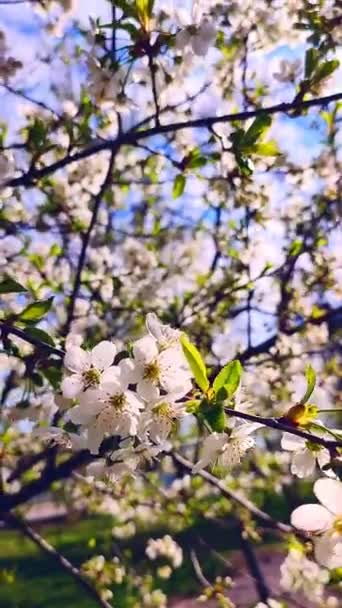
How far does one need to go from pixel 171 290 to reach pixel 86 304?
670 mm

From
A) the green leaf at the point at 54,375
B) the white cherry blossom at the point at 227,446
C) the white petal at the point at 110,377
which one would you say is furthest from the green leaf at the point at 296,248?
the white petal at the point at 110,377

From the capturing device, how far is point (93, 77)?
2.02 m

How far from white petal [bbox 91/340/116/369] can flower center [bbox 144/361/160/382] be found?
0.30ft

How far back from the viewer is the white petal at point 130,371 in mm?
1166

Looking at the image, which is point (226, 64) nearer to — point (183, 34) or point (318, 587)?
point (183, 34)

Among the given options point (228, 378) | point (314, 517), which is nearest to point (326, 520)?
→ point (314, 517)

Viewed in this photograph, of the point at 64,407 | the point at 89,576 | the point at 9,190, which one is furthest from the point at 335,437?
the point at 89,576

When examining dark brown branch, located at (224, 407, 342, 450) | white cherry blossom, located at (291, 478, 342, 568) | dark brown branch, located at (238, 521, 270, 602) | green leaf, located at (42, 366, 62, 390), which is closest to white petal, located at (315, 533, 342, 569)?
white cherry blossom, located at (291, 478, 342, 568)

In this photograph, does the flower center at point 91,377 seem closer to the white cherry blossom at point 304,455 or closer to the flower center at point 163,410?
the flower center at point 163,410

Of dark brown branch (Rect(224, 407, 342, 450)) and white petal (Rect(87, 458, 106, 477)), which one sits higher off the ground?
white petal (Rect(87, 458, 106, 477))

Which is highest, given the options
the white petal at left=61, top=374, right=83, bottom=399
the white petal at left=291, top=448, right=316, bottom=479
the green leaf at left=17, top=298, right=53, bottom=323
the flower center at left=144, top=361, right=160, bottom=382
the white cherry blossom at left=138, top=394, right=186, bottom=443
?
the green leaf at left=17, top=298, right=53, bottom=323

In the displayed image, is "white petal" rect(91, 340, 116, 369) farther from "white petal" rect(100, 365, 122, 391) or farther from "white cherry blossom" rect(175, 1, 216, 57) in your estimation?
"white cherry blossom" rect(175, 1, 216, 57)

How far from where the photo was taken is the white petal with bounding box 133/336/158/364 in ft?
3.77

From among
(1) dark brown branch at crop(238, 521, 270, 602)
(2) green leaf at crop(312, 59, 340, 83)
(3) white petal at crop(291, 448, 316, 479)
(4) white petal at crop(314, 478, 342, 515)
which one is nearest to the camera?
(4) white petal at crop(314, 478, 342, 515)
